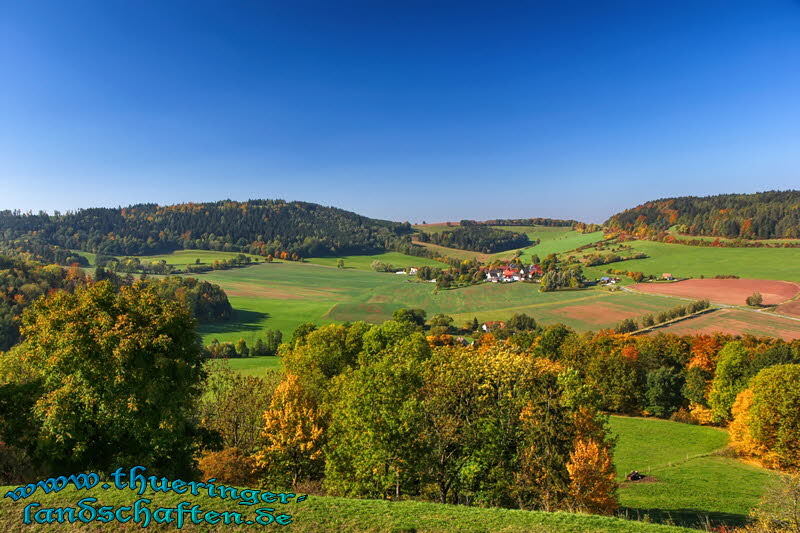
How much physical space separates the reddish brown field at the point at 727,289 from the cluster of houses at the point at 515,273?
33.9 meters

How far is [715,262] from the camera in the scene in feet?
402

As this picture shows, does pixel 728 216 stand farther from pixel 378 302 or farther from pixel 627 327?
pixel 378 302

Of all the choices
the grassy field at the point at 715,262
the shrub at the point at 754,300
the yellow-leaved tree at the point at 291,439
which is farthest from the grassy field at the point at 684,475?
the grassy field at the point at 715,262

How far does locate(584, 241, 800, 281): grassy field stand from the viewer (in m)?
108

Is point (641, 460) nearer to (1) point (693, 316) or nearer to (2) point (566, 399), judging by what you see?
(2) point (566, 399)

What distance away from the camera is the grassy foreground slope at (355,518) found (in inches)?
456

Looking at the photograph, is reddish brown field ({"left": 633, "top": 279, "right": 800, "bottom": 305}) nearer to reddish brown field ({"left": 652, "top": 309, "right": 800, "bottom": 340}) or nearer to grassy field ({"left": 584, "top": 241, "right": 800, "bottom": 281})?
grassy field ({"left": 584, "top": 241, "right": 800, "bottom": 281})

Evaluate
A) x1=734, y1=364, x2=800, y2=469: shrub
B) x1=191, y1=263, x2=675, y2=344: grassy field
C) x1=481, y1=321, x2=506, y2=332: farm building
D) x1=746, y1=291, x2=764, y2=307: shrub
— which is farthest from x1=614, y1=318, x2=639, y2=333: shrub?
x1=734, y1=364, x2=800, y2=469: shrub

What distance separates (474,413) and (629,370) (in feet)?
135

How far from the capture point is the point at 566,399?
68.1 ft

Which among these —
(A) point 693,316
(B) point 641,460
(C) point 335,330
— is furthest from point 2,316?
(A) point 693,316

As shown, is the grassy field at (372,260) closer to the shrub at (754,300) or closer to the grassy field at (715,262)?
the grassy field at (715,262)

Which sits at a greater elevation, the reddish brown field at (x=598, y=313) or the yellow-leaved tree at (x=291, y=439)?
the yellow-leaved tree at (x=291, y=439)

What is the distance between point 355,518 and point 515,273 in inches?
5359
